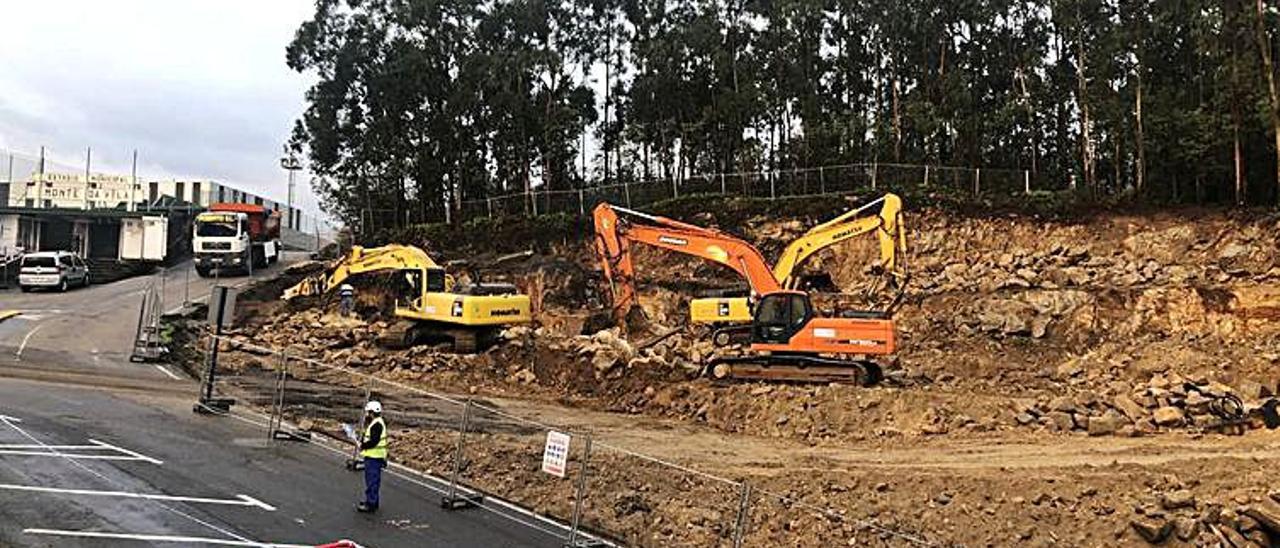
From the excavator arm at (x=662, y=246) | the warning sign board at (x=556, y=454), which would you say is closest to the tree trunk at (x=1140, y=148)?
the excavator arm at (x=662, y=246)

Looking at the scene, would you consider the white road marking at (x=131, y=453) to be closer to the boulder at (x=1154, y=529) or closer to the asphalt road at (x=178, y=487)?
the asphalt road at (x=178, y=487)

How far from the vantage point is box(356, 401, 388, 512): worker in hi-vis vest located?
38.5 ft

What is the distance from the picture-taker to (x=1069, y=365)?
977 inches

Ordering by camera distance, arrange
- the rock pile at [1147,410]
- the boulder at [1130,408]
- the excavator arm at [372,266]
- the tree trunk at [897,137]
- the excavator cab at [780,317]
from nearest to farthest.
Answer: the rock pile at [1147,410], the boulder at [1130,408], the excavator cab at [780,317], the excavator arm at [372,266], the tree trunk at [897,137]

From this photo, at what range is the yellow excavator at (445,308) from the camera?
88.7 feet

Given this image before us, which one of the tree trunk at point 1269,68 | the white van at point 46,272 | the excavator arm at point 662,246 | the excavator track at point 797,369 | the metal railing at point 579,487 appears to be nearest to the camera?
the metal railing at point 579,487

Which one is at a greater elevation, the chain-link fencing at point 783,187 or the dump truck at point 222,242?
the chain-link fencing at point 783,187

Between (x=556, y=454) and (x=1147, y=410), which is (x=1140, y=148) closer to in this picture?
(x=1147, y=410)

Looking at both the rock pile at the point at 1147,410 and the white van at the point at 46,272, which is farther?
the white van at the point at 46,272

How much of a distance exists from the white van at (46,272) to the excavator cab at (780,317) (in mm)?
33689

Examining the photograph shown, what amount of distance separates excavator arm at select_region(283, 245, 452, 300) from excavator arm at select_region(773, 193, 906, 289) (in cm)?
1096

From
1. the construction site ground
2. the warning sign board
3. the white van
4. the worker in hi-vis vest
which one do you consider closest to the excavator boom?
the construction site ground

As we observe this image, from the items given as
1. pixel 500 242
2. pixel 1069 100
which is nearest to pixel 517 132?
pixel 500 242

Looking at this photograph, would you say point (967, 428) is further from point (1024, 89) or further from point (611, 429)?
point (1024, 89)
